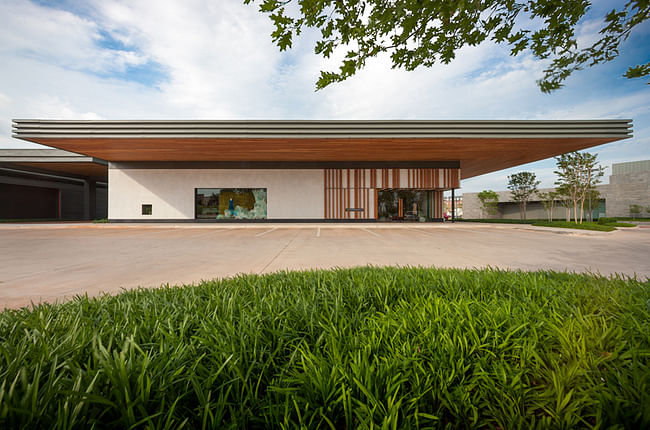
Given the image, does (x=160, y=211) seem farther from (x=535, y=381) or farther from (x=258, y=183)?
(x=535, y=381)

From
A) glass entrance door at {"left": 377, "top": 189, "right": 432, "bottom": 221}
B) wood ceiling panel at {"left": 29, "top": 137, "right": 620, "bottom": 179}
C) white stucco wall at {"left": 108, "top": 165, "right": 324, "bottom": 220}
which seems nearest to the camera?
wood ceiling panel at {"left": 29, "top": 137, "right": 620, "bottom": 179}

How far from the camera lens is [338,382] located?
4.31 ft

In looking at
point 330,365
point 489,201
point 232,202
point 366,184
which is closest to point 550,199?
point 489,201

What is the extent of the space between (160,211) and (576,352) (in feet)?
80.9

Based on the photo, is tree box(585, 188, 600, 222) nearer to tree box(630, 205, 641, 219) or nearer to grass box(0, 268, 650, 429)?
tree box(630, 205, 641, 219)

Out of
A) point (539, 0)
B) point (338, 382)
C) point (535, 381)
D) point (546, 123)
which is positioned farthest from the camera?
point (546, 123)

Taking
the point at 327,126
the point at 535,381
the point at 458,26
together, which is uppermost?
the point at 327,126

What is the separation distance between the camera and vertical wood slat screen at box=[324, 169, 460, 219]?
2167 cm

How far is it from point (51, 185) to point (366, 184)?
112 feet

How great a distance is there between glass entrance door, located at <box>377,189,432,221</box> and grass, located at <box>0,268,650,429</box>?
22668mm

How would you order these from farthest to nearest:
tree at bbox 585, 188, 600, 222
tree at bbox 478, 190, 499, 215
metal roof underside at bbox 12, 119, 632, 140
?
tree at bbox 478, 190, 499, 215 → tree at bbox 585, 188, 600, 222 → metal roof underside at bbox 12, 119, 632, 140

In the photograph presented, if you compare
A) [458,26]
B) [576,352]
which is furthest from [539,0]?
[576,352]

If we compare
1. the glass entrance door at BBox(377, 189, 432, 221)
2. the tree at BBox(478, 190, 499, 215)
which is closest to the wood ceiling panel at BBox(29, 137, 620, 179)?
the glass entrance door at BBox(377, 189, 432, 221)

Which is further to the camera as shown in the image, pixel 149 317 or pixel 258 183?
pixel 258 183
